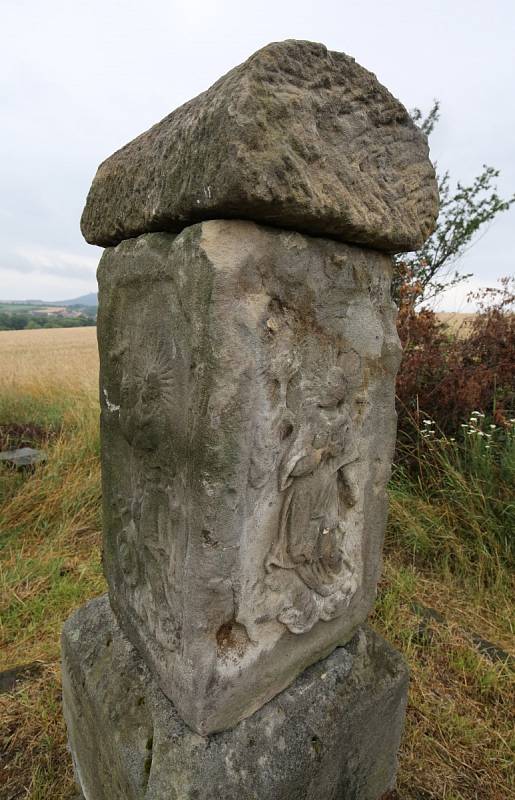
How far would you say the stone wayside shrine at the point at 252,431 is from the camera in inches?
34.8

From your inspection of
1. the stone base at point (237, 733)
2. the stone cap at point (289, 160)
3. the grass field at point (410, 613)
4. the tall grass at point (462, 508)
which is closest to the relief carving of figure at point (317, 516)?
the stone base at point (237, 733)

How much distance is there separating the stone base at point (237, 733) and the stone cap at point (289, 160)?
113 centimetres

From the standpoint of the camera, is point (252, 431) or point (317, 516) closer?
point (252, 431)

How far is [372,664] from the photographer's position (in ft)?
4.52

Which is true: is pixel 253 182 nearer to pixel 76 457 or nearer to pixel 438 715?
pixel 438 715

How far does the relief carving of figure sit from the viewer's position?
108 centimetres

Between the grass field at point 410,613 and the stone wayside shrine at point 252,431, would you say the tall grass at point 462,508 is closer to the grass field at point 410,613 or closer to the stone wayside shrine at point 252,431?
the grass field at point 410,613

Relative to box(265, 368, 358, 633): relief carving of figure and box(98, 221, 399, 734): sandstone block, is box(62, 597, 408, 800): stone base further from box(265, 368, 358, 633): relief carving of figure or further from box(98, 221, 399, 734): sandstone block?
box(265, 368, 358, 633): relief carving of figure

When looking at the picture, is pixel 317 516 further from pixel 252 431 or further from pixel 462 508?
Answer: pixel 462 508

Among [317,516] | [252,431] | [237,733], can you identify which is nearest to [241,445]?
[252,431]

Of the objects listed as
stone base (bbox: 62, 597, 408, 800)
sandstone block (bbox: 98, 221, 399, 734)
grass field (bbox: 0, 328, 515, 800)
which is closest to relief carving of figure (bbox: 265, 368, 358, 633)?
sandstone block (bbox: 98, 221, 399, 734)

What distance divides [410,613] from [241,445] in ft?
5.53

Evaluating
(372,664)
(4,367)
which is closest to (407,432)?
(372,664)

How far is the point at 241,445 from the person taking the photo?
0.94 m
